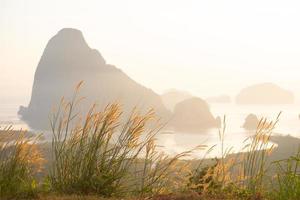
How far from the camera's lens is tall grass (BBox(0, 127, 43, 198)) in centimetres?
629

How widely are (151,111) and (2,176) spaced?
99.9 inches

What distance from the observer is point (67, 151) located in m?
6.99

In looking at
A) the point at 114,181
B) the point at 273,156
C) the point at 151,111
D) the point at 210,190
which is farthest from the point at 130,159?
the point at 273,156

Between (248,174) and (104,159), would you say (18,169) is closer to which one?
(104,159)

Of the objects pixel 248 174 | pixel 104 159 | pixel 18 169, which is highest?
pixel 104 159

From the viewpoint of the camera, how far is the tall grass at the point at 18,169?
6293 millimetres

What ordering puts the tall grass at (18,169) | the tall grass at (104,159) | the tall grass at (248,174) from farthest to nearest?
1. the tall grass at (248,174)
2. the tall grass at (104,159)
3. the tall grass at (18,169)

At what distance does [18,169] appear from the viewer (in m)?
6.88

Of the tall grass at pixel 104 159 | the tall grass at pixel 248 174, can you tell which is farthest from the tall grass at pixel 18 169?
the tall grass at pixel 248 174

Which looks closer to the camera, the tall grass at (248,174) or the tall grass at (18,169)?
the tall grass at (18,169)

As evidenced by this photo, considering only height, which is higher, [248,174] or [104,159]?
[104,159]

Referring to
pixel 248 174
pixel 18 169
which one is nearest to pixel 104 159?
pixel 18 169

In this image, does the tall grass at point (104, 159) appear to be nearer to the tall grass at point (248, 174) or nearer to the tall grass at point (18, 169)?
the tall grass at point (18, 169)

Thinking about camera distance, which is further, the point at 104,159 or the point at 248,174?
the point at 248,174
